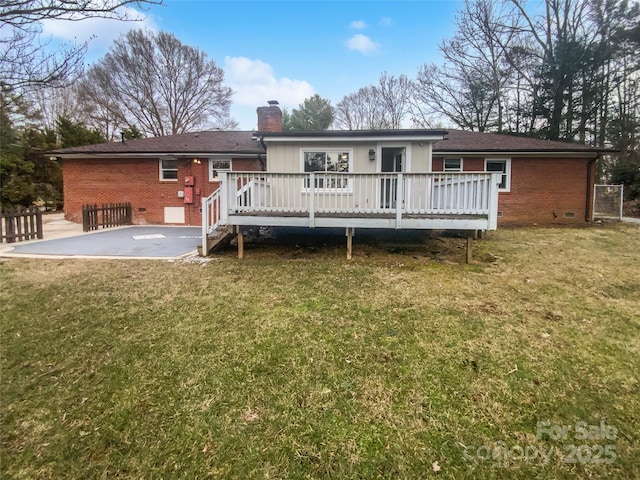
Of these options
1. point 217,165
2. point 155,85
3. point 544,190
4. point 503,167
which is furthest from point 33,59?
point 155,85

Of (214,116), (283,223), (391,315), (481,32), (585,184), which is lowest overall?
(391,315)

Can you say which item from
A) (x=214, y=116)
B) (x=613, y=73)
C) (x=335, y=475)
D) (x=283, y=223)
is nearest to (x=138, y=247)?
(x=283, y=223)

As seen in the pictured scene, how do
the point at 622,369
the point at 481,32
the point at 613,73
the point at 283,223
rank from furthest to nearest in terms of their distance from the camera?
the point at 481,32 < the point at 613,73 < the point at 283,223 < the point at 622,369

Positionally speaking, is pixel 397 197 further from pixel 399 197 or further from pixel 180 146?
pixel 180 146

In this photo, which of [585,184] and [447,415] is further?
[585,184]

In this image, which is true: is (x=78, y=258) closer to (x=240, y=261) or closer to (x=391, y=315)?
(x=240, y=261)

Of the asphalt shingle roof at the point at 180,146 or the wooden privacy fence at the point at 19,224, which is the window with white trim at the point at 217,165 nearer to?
the asphalt shingle roof at the point at 180,146

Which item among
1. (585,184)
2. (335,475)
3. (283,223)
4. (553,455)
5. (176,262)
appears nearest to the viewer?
(335,475)

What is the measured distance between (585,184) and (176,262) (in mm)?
15883

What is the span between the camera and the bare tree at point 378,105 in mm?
28875

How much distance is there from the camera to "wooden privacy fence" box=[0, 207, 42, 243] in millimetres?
9391

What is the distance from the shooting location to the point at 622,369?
327 centimetres

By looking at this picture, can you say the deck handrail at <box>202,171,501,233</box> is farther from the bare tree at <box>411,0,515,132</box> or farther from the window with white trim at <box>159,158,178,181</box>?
the bare tree at <box>411,0,515,132</box>

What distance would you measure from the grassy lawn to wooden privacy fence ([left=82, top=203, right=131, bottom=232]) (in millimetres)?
6350
